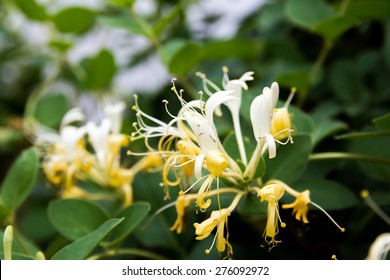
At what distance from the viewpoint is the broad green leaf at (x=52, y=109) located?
103 centimetres

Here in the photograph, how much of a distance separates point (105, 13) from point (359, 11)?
605 mm

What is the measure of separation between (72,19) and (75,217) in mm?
511

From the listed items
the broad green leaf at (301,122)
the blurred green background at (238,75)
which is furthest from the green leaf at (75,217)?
the broad green leaf at (301,122)

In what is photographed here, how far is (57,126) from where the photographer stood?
1070mm

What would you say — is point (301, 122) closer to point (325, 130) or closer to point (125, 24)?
point (325, 130)

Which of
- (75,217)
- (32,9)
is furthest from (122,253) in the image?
(32,9)

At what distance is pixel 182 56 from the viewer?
2.74ft

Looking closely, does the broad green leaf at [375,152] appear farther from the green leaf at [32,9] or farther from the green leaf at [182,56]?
the green leaf at [32,9]

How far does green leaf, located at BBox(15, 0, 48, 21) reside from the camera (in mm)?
1025

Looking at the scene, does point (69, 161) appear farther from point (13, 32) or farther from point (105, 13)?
point (13, 32)

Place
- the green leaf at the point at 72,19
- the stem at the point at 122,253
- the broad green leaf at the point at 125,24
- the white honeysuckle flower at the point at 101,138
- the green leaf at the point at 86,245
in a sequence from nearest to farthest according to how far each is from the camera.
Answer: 1. the green leaf at the point at 86,245
2. the stem at the point at 122,253
3. the white honeysuckle flower at the point at 101,138
4. the broad green leaf at the point at 125,24
5. the green leaf at the point at 72,19

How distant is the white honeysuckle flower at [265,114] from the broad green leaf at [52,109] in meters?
0.58
